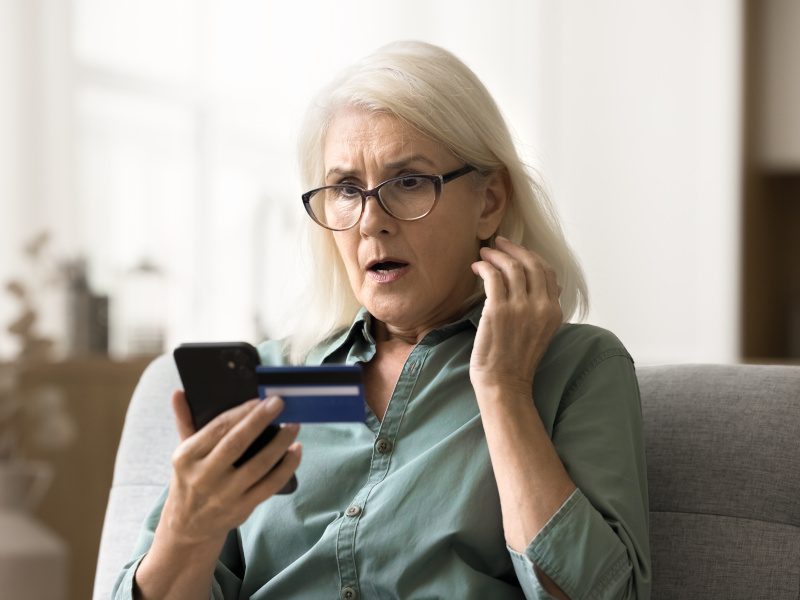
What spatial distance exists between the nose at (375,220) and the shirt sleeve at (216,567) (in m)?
0.45

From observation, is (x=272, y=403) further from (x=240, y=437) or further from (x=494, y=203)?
(x=494, y=203)

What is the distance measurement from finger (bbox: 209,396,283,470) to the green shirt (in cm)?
27

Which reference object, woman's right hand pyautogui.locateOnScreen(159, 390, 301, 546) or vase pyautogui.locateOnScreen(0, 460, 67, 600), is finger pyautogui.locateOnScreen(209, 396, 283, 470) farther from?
vase pyautogui.locateOnScreen(0, 460, 67, 600)

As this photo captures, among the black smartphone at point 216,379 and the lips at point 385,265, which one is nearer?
the black smartphone at point 216,379

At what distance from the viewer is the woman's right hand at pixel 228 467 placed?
1.08m

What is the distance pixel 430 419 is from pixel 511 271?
0.22 meters

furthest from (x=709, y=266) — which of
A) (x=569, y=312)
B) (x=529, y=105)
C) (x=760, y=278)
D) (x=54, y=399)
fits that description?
(x=569, y=312)

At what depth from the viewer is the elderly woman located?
117 centimetres

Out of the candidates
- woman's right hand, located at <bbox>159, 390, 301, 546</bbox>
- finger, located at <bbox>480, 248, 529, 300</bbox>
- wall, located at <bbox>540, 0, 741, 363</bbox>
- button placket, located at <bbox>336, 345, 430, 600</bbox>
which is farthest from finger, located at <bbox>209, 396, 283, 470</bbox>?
wall, located at <bbox>540, 0, 741, 363</bbox>

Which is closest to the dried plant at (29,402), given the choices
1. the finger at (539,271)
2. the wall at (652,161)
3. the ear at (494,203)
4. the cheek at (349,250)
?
the cheek at (349,250)

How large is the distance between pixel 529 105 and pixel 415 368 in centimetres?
308

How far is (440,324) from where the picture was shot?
1495mm

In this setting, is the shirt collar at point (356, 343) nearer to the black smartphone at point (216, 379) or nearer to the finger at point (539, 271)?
the finger at point (539, 271)

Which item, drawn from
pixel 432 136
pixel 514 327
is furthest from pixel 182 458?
pixel 432 136
